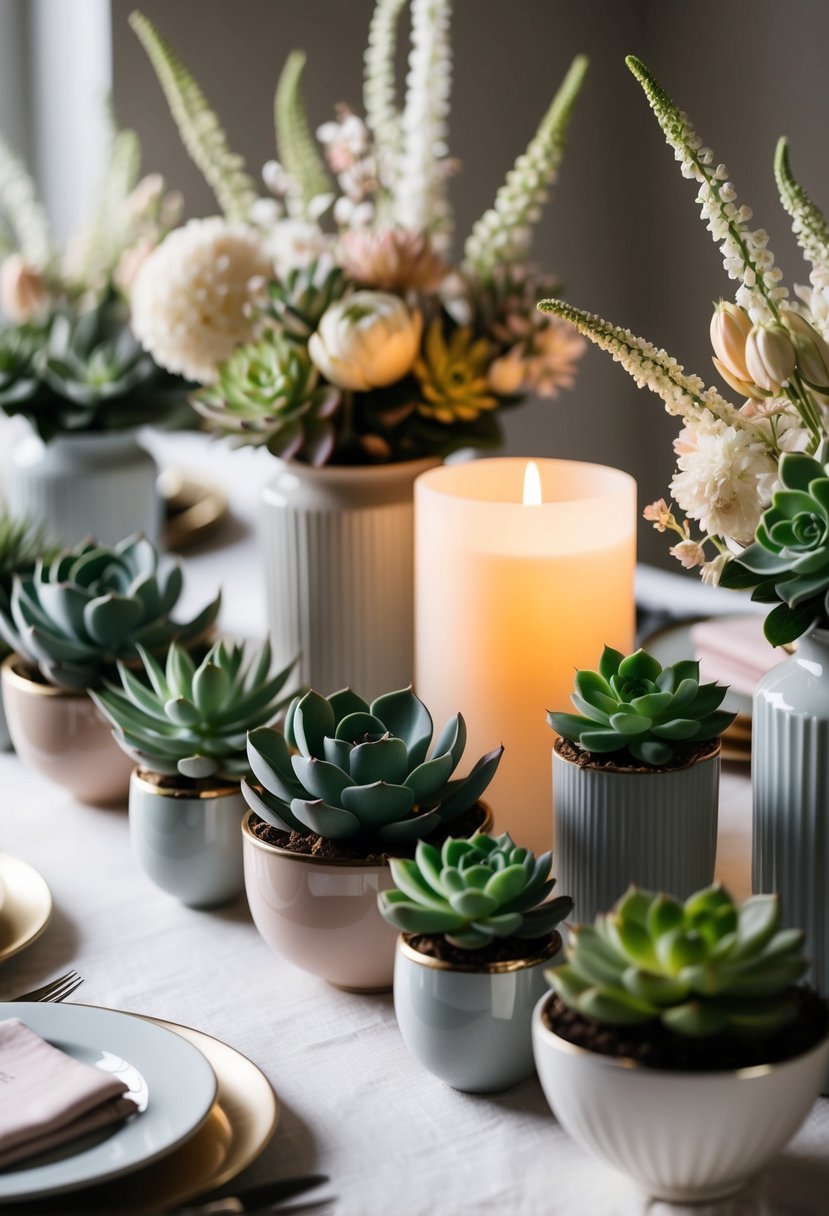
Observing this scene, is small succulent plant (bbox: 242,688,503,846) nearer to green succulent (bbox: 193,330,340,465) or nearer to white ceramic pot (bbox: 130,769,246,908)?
white ceramic pot (bbox: 130,769,246,908)

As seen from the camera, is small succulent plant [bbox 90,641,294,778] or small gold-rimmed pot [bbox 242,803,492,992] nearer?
small gold-rimmed pot [bbox 242,803,492,992]

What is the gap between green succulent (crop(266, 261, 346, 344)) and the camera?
85 centimetres

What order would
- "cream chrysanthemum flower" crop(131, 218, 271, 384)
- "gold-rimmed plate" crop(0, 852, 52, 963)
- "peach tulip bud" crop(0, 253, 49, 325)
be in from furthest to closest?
"peach tulip bud" crop(0, 253, 49, 325), "cream chrysanthemum flower" crop(131, 218, 271, 384), "gold-rimmed plate" crop(0, 852, 52, 963)

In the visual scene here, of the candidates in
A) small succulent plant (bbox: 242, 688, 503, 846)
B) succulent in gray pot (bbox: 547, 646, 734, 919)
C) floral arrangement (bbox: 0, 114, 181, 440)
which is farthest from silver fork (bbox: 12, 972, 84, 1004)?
floral arrangement (bbox: 0, 114, 181, 440)

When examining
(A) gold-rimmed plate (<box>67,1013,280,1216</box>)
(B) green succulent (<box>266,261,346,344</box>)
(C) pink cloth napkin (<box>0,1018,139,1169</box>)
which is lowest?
(A) gold-rimmed plate (<box>67,1013,280,1216</box>)

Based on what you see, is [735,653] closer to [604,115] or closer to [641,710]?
[641,710]

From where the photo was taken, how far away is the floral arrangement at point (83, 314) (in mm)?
1066

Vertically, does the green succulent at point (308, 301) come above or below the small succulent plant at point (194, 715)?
above

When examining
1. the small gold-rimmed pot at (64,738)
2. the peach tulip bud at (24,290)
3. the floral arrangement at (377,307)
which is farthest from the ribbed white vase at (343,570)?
the peach tulip bud at (24,290)

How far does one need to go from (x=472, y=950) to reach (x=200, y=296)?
52cm

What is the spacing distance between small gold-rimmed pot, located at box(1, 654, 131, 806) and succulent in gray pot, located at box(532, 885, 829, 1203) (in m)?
0.41

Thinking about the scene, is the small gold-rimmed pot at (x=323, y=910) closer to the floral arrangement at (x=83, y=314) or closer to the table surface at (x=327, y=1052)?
the table surface at (x=327, y=1052)

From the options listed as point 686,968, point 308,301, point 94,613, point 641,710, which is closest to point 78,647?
point 94,613

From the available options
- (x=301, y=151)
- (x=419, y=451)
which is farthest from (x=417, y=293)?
(x=301, y=151)
